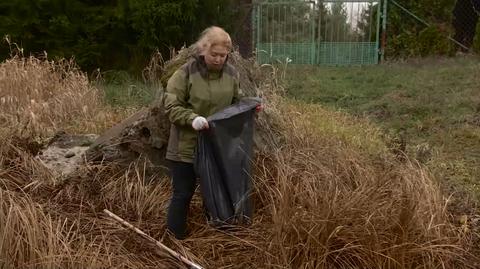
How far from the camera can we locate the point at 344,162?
15.1 ft

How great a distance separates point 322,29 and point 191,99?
36.4 feet

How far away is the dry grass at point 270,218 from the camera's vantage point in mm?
3838

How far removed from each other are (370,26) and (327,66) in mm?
1510

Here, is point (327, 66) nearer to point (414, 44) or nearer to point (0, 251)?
point (414, 44)

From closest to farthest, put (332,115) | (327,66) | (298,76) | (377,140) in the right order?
(377,140)
(332,115)
(298,76)
(327,66)

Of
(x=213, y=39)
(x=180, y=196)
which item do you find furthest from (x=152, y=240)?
(x=213, y=39)

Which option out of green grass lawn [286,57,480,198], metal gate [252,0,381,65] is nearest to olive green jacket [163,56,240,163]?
green grass lawn [286,57,480,198]

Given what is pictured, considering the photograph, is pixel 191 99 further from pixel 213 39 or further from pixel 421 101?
pixel 421 101

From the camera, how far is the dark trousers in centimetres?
423

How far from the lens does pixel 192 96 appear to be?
4121mm

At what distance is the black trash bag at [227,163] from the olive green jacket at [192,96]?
3.2 inches

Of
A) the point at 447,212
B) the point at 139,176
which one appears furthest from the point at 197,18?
the point at 447,212

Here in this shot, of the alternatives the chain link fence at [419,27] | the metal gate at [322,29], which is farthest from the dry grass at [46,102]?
the metal gate at [322,29]

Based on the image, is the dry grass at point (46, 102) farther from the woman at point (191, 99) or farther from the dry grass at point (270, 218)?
the woman at point (191, 99)
